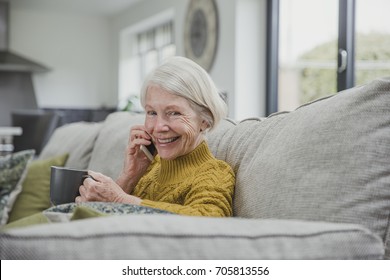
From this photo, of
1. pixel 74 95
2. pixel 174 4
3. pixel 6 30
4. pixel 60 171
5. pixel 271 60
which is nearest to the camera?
pixel 60 171

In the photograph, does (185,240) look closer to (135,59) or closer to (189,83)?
(189,83)

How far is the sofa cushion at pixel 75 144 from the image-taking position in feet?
7.64

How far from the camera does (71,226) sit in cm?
68

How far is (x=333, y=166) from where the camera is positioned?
95 cm

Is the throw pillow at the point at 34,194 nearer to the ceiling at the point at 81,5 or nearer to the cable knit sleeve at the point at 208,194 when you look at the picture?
the cable knit sleeve at the point at 208,194

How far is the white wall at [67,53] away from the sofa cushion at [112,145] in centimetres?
686

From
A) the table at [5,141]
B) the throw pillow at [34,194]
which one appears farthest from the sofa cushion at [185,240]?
the table at [5,141]

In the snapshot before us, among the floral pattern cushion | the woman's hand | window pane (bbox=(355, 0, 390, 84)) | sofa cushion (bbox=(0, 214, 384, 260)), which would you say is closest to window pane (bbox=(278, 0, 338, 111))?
window pane (bbox=(355, 0, 390, 84))

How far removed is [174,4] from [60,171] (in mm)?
5787

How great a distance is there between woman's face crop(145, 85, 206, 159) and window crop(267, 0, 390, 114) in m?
3.11

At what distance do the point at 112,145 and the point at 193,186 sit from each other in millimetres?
844
